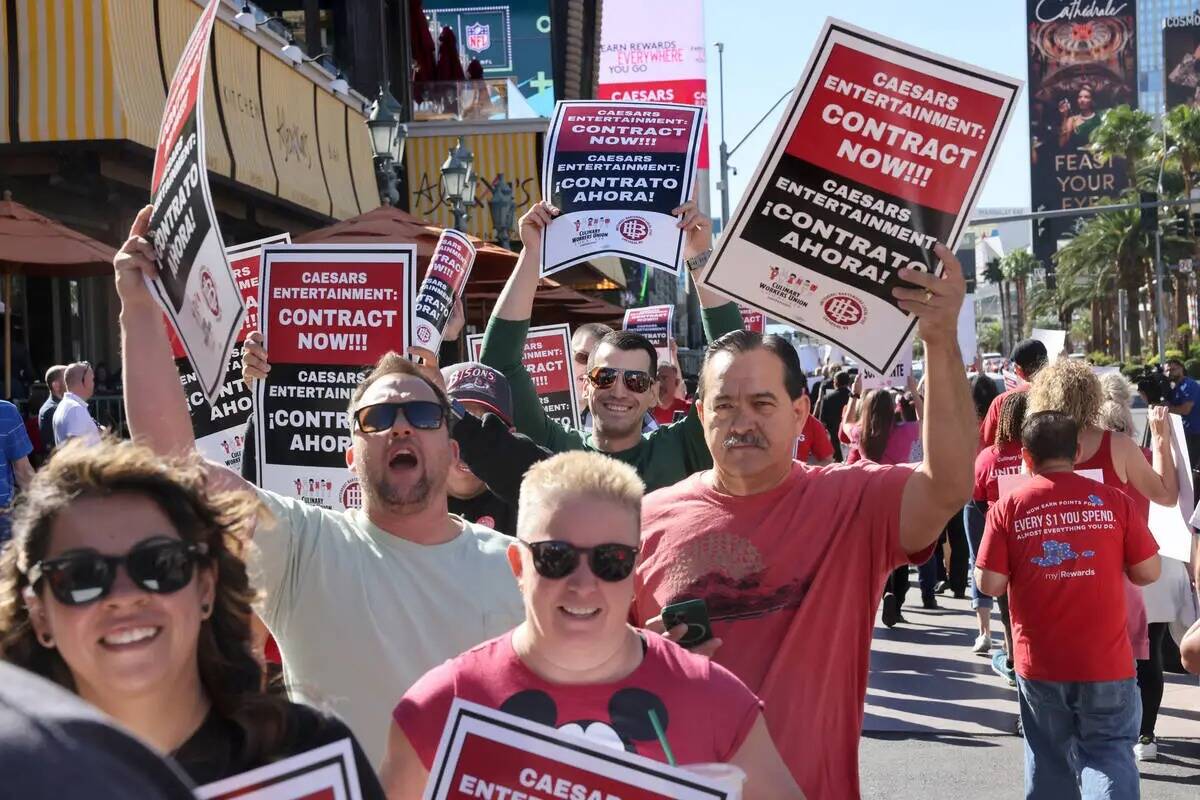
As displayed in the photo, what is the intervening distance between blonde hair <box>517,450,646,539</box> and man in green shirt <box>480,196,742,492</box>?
217 centimetres

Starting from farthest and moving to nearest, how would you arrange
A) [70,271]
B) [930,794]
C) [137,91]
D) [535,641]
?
1. [137,91]
2. [70,271]
3. [930,794]
4. [535,641]

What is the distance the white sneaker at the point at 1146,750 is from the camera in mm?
7480

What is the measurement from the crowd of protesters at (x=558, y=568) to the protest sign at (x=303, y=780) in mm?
40

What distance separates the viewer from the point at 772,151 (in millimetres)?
4012

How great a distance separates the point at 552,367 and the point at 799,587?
6.07 metres

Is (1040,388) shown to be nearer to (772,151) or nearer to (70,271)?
(772,151)

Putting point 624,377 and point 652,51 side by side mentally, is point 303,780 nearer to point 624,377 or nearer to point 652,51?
point 624,377

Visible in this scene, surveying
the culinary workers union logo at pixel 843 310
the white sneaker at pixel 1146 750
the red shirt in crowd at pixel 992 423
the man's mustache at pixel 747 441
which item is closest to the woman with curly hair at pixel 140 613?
the man's mustache at pixel 747 441

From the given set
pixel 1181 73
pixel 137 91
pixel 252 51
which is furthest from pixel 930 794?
pixel 1181 73

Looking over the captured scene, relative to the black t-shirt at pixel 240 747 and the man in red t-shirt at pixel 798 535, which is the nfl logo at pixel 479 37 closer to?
the man in red t-shirt at pixel 798 535

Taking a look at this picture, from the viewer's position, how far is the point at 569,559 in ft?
8.63

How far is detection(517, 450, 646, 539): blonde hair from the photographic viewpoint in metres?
2.67

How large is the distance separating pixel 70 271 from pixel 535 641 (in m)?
9.15

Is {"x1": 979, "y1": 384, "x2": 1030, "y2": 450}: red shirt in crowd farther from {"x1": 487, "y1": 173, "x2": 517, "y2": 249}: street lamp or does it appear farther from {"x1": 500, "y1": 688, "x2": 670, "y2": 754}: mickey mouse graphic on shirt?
{"x1": 487, "y1": 173, "x2": 517, "y2": 249}: street lamp
